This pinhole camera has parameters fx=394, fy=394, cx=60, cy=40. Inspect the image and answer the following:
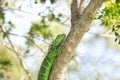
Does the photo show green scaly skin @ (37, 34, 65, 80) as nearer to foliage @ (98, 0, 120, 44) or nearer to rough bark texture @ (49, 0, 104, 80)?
rough bark texture @ (49, 0, 104, 80)

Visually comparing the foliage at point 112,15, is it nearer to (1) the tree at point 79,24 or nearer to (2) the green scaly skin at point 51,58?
(1) the tree at point 79,24

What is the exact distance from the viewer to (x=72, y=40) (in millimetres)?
4281

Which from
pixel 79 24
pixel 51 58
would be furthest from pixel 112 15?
pixel 51 58

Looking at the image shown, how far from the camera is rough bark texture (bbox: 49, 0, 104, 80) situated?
4.27 m

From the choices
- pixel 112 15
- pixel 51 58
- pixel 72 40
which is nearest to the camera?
pixel 72 40

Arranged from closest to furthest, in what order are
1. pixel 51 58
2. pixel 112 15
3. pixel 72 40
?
pixel 72 40
pixel 51 58
pixel 112 15

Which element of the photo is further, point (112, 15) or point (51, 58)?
point (112, 15)

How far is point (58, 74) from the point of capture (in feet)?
14.0

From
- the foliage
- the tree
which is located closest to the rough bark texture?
the tree

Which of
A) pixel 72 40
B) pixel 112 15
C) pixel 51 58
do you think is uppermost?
pixel 112 15

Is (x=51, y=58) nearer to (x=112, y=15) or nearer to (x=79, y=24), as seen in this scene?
(x=79, y=24)

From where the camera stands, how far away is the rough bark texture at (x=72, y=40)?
14.0ft

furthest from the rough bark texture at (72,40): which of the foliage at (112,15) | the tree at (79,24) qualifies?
the foliage at (112,15)

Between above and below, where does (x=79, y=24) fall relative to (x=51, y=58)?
above
